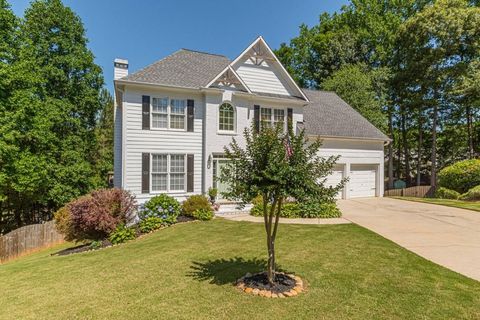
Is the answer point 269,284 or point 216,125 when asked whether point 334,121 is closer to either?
point 216,125

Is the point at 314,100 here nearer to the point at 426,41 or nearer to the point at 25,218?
the point at 426,41

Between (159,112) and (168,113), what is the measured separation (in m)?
0.45

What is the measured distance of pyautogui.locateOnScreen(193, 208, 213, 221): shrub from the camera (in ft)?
41.4

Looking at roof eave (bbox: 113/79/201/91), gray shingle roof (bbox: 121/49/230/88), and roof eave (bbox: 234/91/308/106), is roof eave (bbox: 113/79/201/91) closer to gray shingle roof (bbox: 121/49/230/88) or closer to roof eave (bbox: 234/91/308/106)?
gray shingle roof (bbox: 121/49/230/88)

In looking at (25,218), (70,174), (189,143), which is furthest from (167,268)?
(25,218)

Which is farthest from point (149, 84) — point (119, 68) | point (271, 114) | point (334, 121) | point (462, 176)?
point (462, 176)

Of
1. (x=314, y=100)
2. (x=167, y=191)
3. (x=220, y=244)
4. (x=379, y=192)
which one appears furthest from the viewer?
(x=314, y=100)

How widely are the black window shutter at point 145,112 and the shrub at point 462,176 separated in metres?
20.5

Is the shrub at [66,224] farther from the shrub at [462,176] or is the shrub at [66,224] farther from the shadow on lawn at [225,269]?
the shrub at [462,176]

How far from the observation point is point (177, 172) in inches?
559

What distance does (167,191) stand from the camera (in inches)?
549

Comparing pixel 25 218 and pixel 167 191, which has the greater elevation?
pixel 167 191

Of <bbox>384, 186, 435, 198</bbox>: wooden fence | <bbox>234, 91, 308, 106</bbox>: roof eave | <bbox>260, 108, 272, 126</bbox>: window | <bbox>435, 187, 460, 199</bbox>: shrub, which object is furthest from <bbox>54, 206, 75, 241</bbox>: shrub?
<bbox>435, 187, 460, 199</bbox>: shrub

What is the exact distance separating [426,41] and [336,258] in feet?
82.7
